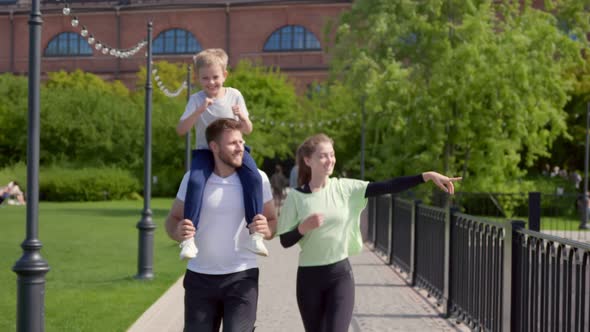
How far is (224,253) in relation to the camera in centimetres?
437

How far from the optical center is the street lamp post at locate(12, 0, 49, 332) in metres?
7.06

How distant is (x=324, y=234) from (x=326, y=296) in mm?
396

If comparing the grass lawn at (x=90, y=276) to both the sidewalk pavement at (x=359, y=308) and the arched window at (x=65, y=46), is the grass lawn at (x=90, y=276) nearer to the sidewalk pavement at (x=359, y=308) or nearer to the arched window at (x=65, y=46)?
the sidewalk pavement at (x=359, y=308)

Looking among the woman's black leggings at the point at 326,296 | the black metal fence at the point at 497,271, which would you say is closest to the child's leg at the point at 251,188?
the woman's black leggings at the point at 326,296

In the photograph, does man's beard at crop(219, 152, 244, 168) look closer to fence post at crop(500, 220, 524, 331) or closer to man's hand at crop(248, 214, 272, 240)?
man's hand at crop(248, 214, 272, 240)

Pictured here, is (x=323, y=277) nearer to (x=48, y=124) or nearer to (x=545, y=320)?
(x=545, y=320)

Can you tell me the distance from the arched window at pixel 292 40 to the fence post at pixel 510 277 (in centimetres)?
5830

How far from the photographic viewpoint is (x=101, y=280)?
42.8ft

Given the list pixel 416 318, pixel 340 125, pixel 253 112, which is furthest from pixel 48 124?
pixel 416 318

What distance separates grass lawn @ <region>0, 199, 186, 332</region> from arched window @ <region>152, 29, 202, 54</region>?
138 ft

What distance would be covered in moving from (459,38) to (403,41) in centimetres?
259

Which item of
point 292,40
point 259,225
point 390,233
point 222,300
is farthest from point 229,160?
point 292,40

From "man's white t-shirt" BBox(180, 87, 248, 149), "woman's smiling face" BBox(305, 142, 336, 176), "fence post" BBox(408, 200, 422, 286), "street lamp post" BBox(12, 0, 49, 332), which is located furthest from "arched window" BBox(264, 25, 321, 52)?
"man's white t-shirt" BBox(180, 87, 248, 149)

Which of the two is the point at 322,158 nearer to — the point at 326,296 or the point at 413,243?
the point at 326,296
